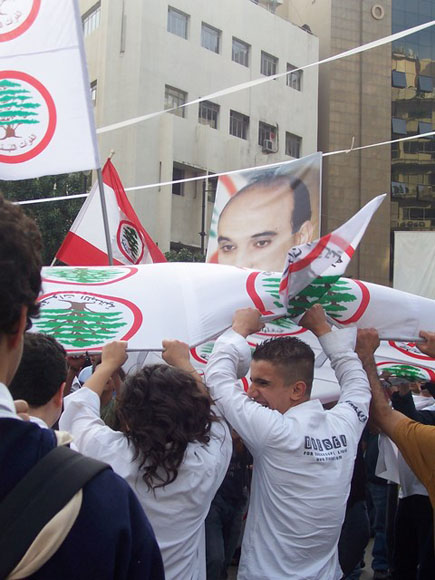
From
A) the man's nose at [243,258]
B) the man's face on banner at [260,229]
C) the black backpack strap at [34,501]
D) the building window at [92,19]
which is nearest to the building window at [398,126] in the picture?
the building window at [92,19]

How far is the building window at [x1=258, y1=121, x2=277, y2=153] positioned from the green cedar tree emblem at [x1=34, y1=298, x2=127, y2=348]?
2454 cm

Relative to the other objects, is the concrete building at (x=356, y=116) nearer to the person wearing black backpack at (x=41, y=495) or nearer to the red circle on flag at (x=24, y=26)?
the red circle on flag at (x=24, y=26)

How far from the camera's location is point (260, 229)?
5.78 metres

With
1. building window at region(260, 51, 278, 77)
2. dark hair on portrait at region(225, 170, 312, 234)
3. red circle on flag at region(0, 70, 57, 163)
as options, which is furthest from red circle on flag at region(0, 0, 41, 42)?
building window at region(260, 51, 278, 77)

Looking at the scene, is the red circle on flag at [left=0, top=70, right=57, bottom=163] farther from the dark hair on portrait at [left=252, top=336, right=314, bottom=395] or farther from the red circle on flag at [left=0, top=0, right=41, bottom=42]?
the dark hair on portrait at [left=252, top=336, right=314, bottom=395]

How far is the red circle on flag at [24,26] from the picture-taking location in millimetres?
4453

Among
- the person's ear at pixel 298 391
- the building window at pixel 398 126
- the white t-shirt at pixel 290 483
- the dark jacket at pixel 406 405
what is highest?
the building window at pixel 398 126

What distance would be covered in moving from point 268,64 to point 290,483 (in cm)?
2744

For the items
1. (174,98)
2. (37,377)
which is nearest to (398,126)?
(174,98)

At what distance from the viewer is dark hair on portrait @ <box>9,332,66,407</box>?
220 centimetres

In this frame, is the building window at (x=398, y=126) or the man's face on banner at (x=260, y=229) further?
the building window at (x=398, y=126)

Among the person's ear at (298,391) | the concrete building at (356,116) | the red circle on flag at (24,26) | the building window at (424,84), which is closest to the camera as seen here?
the person's ear at (298,391)

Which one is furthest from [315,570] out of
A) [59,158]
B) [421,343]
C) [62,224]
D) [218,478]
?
[62,224]

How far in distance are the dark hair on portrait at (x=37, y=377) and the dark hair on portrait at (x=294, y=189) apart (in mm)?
4171
